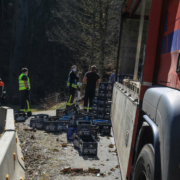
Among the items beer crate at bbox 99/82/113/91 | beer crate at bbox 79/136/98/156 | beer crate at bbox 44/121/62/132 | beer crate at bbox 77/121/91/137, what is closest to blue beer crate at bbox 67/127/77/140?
beer crate at bbox 77/121/91/137

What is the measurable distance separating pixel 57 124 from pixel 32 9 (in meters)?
40.6

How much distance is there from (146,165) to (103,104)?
8.14 meters

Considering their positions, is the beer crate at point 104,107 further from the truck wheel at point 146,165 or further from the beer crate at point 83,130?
the truck wheel at point 146,165

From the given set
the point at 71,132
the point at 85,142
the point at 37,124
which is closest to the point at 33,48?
the point at 37,124

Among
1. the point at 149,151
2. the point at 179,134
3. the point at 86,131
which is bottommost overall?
the point at 86,131

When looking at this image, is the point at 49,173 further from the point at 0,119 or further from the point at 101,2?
the point at 101,2

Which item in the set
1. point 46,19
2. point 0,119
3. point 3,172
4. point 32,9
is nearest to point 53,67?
point 46,19

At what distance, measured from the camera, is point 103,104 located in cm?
1052

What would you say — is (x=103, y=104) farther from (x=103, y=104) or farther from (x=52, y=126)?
(x=52, y=126)

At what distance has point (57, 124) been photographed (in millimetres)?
8055

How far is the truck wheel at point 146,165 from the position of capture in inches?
86.3

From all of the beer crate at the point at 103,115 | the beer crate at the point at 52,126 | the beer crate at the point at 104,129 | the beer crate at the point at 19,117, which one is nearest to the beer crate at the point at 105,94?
the beer crate at the point at 103,115

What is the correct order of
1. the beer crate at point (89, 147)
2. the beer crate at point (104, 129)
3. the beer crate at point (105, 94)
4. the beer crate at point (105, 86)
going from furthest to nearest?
the beer crate at point (105, 86)
the beer crate at point (105, 94)
the beer crate at point (104, 129)
the beer crate at point (89, 147)

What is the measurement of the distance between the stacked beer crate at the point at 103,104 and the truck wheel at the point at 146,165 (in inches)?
299
